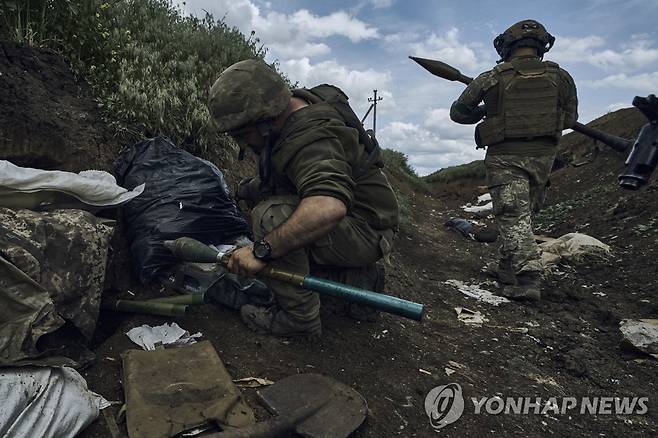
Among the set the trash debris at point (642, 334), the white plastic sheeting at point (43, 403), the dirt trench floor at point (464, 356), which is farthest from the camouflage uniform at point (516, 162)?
the white plastic sheeting at point (43, 403)

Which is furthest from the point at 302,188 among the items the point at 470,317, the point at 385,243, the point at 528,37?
the point at 528,37

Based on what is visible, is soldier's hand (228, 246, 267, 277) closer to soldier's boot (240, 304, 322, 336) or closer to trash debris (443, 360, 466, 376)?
soldier's boot (240, 304, 322, 336)

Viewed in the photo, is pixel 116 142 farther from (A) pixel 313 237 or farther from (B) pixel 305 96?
(A) pixel 313 237

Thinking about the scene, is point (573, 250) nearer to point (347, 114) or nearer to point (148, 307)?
point (347, 114)

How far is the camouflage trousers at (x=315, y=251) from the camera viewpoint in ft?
8.11

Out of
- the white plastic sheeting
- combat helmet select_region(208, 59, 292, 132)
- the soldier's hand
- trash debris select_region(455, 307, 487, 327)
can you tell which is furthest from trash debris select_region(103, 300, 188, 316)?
trash debris select_region(455, 307, 487, 327)

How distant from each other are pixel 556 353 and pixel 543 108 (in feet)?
7.77

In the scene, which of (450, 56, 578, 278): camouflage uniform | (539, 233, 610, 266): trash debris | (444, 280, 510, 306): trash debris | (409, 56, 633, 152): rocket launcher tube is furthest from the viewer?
(539, 233, 610, 266): trash debris

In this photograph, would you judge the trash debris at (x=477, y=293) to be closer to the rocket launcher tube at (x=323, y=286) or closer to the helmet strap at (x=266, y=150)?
the rocket launcher tube at (x=323, y=286)

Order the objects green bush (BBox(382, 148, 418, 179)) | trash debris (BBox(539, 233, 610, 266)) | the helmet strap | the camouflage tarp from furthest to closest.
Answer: green bush (BBox(382, 148, 418, 179)) → trash debris (BBox(539, 233, 610, 266)) → the helmet strap → the camouflage tarp

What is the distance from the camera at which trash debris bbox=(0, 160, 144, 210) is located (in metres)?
2.04

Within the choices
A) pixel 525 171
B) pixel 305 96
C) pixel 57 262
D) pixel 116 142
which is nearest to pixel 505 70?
pixel 525 171

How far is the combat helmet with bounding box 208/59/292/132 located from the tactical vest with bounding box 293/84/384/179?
228 millimetres

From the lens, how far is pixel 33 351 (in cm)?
163
